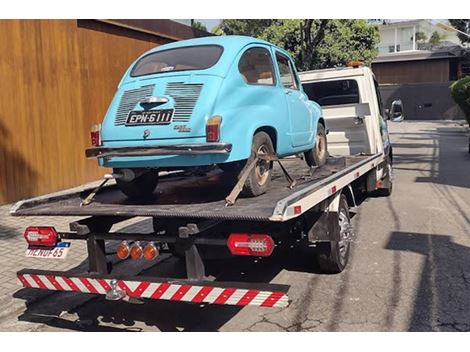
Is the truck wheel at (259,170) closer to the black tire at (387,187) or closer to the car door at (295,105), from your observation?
the car door at (295,105)

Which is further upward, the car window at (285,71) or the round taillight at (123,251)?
the car window at (285,71)

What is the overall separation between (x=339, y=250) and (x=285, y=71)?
2.25 metres

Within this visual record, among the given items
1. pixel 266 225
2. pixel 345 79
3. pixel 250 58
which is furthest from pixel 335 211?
pixel 345 79

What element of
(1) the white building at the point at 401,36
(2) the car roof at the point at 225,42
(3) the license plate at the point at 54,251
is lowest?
(3) the license plate at the point at 54,251

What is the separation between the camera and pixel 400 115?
10.4 meters

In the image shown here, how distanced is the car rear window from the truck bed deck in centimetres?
126

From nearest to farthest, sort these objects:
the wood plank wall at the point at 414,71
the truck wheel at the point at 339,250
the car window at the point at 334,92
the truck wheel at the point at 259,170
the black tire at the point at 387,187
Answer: the truck wheel at the point at 259,170 → the truck wheel at the point at 339,250 → the car window at the point at 334,92 → the black tire at the point at 387,187 → the wood plank wall at the point at 414,71

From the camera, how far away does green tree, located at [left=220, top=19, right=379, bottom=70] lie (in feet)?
62.8

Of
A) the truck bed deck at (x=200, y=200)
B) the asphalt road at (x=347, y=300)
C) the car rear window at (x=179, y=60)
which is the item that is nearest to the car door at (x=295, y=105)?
the truck bed deck at (x=200, y=200)

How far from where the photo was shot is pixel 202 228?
406 centimetres

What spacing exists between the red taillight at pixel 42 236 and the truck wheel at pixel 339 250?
101 inches

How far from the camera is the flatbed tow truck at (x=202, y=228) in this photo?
381 centimetres

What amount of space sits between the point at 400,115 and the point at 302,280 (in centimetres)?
609

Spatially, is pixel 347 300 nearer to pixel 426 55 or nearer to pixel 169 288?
pixel 169 288
